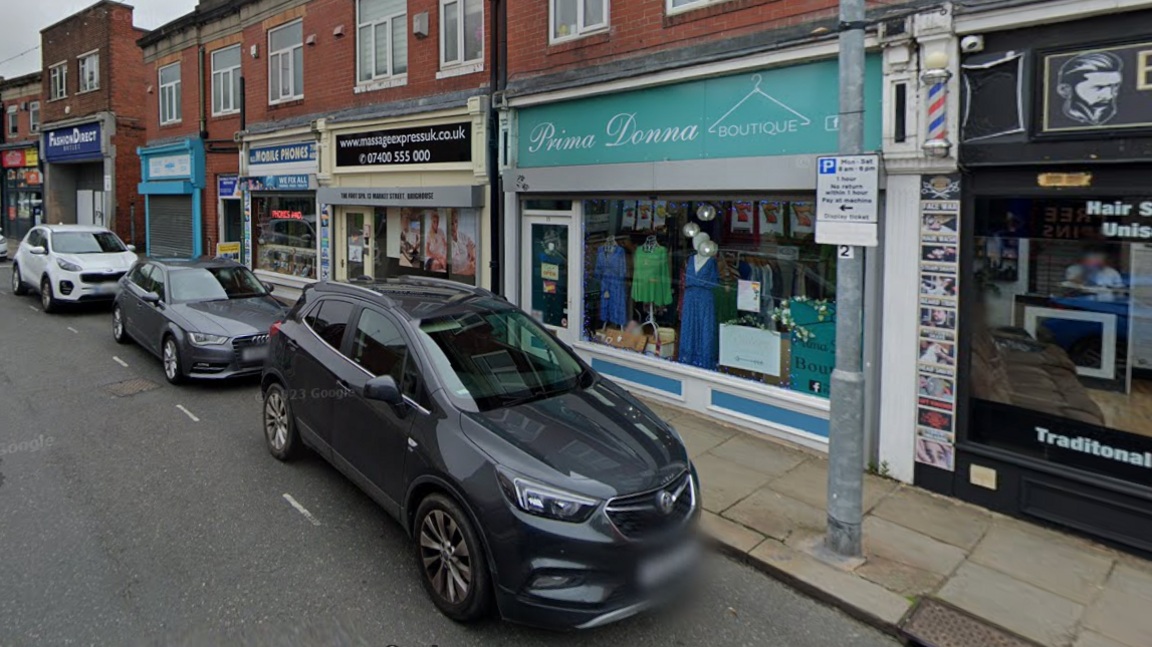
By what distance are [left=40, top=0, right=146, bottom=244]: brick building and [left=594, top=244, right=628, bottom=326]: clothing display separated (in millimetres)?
23117

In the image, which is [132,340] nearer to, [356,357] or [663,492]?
[356,357]

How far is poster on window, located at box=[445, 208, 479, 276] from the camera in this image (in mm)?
10828

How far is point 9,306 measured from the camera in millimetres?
14461

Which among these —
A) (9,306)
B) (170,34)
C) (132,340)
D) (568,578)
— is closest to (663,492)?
(568,578)

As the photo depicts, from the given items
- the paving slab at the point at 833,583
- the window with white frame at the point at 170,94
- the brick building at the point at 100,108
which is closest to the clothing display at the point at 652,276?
the paving slab at the point at 833,583

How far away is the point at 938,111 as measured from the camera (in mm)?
5488

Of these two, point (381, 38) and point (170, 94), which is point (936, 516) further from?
point (170, 94)

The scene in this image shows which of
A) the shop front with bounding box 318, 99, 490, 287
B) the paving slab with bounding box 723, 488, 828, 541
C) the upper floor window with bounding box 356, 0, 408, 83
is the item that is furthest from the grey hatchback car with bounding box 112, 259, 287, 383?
the paving slab with bounding box 723, 488, 828, 541

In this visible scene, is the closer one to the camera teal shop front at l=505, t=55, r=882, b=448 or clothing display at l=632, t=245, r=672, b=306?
teal shop front at l=505, t=55, r=882, b=448

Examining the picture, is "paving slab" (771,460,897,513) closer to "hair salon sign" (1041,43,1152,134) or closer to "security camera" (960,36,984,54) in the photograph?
"hair salon sign" (1041,43,1152,134)

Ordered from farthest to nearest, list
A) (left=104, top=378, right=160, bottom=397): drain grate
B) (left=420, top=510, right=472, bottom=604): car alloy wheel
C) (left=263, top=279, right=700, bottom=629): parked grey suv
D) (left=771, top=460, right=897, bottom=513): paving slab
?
(left=104, top=378, right=160, bottom=397): drain grate
(left=771, top=460, right=897, bottom=513): paving slab
(left=420, top=510, right=472, bottom=604): car alloy wheel
(left=263, top=279, right=700, bottom=629): parked grey suv

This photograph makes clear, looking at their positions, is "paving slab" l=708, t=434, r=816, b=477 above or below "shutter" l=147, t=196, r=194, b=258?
below

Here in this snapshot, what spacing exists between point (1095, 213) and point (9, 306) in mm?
18188

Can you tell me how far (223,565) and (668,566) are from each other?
9.18 feet
